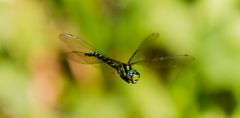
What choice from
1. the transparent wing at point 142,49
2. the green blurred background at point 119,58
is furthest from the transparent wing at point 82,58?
the green blurred background at point 119,58

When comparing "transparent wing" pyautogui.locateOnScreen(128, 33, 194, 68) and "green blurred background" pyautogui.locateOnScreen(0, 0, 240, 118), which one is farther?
"green blurred background" pyautogui.locateOnScreen(0, 0, 240, 118)

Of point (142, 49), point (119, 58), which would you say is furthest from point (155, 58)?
point (119, 58)

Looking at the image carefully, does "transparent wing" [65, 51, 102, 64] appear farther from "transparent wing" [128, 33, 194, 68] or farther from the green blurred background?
the green blurred background

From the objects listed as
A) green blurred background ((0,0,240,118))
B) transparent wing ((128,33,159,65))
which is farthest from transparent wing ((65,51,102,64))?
green blurred background ((0,0,240,118))

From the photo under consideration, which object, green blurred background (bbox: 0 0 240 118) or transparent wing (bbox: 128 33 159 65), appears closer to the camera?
transparent wing (bbox: 128 33 159 65)

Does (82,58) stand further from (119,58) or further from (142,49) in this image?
(119,58)

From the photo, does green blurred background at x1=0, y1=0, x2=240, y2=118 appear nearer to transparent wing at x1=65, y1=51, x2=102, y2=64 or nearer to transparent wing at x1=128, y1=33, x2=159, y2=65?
transparent wing at x1=128, y1=33, x2=159, y2=65

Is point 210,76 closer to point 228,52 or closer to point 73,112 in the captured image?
point 228,52

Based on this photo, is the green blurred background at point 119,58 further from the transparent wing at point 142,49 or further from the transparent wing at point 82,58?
the transparent wing at point 82,58
